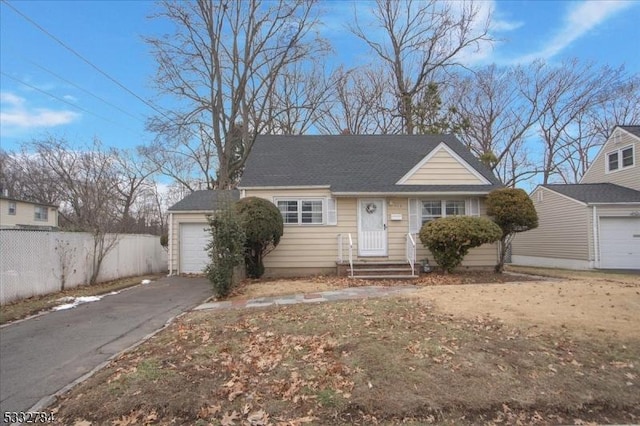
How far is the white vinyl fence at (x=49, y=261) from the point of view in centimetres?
976

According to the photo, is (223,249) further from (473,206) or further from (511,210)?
(473,206)

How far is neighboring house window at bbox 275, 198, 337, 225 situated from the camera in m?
14.3

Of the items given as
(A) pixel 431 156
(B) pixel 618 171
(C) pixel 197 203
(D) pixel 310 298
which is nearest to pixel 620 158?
(B) pixel 618 171

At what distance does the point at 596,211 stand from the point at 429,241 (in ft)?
30.5

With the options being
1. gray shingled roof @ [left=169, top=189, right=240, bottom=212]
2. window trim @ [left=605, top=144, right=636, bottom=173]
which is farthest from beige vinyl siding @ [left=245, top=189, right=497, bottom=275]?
window trim @ [left=605, top=144, right=636, bottom=173]

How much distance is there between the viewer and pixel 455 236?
484 inches

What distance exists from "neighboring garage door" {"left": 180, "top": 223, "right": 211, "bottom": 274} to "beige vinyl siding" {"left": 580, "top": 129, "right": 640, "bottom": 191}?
18.6 m

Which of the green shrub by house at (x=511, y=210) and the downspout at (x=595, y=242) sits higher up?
the green shrub by house at (x=511, y=210)

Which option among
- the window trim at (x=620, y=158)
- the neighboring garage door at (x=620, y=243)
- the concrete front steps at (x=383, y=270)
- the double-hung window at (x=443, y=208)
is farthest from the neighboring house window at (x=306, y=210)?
the window trim at (x=620, y=158)

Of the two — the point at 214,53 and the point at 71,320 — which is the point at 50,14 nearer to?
the point at 71,320

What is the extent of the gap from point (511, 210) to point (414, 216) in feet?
9.88

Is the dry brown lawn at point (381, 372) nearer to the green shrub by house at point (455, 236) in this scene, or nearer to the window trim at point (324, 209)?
the green shrub by house at point (455, 236)

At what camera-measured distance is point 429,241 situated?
42.1 ft

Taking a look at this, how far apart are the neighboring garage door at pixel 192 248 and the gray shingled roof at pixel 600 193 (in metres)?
15.7
